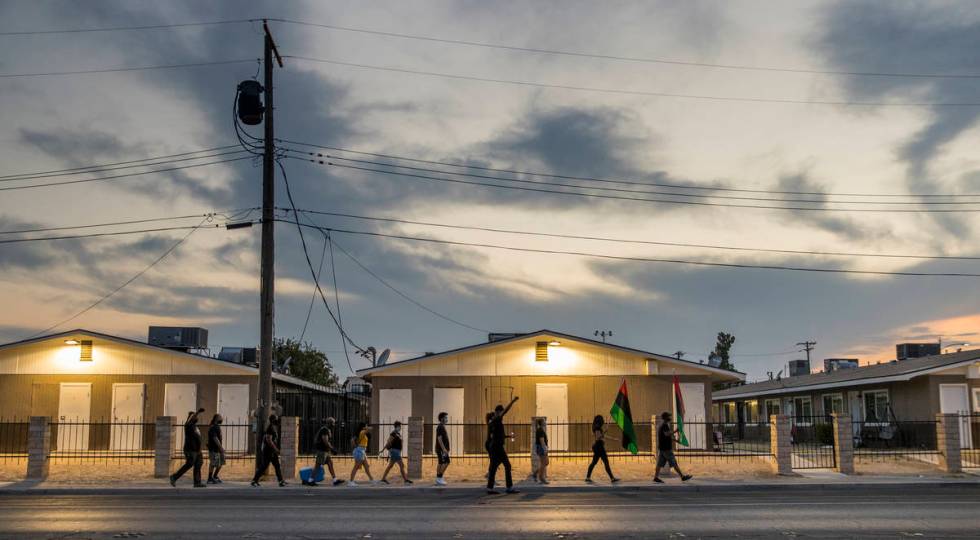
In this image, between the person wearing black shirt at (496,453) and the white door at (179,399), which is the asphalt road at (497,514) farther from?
the white door at (179,399)

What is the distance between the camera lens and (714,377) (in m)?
35.3

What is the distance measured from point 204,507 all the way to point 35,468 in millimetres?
9250

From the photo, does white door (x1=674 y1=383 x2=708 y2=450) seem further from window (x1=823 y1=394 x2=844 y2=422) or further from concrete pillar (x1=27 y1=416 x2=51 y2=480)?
concrete pillar (x1=27 y1=416 x2=51 y2=480)

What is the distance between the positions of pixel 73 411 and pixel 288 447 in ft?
41.9

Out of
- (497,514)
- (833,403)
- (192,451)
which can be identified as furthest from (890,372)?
(192,451)

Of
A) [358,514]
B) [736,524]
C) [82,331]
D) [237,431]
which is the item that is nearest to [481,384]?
[237,431]

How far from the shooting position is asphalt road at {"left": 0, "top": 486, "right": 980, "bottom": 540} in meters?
14.1

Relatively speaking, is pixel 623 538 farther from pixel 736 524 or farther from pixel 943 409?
pixel 943 409

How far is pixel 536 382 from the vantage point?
33.3 metres

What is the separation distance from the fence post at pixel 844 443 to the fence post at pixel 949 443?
2.59m

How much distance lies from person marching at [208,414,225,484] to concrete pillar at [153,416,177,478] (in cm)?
204

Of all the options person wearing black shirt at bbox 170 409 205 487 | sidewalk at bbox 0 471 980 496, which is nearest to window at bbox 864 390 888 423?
sidewalk at bbox 0 471 980 496

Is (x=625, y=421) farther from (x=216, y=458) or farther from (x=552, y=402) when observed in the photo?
(x=216, y=458)

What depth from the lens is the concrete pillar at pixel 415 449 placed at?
2506cm
